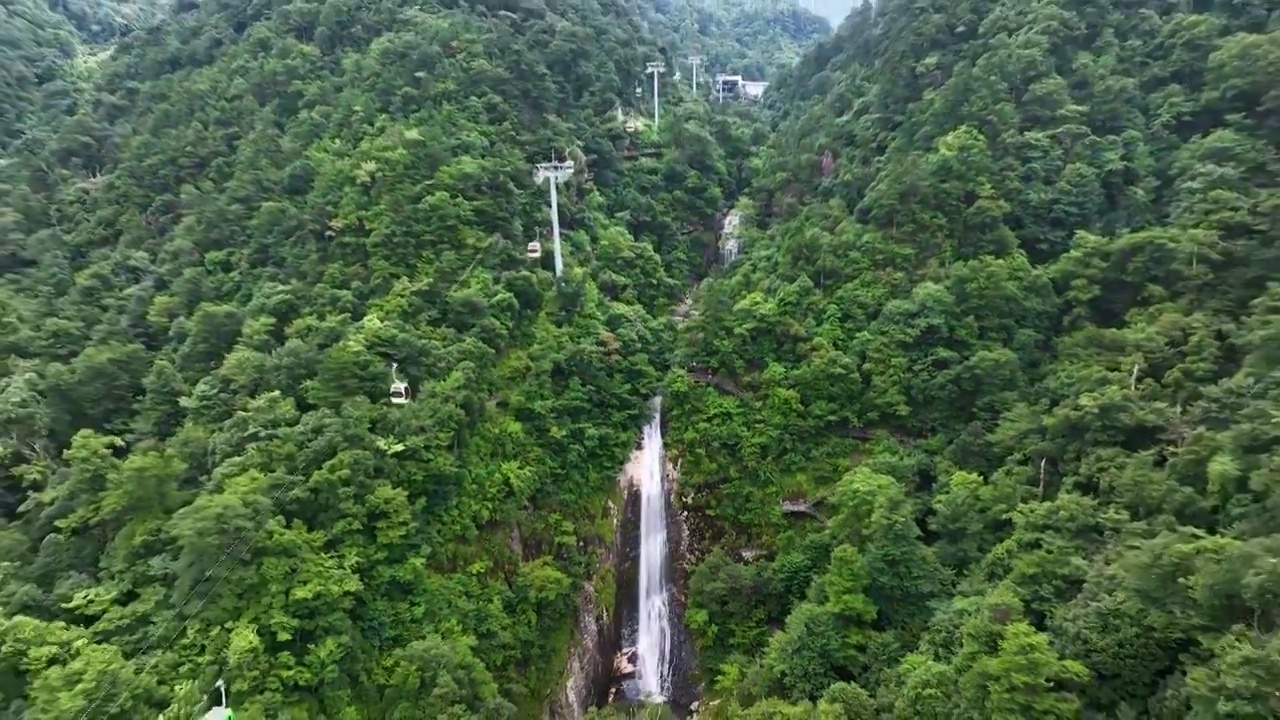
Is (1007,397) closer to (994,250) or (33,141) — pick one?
(994,250)

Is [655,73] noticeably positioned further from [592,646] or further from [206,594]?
[206,594]

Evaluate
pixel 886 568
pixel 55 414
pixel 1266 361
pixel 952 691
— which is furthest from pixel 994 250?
pixel 55 414

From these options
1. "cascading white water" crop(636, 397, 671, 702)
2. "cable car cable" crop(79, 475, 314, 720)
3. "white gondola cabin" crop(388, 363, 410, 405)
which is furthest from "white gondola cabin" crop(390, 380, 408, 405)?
"cascading white water" crop(636, 397, 671, 702)

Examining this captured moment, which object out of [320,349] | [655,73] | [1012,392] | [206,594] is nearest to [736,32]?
[655,73]

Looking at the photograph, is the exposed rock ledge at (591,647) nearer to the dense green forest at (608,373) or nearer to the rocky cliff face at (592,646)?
the rocky cliff face at (592,646)

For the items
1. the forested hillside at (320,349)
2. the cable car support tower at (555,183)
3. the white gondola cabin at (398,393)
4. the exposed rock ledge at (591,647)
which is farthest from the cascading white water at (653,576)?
the white gondola cabin at (398,393)

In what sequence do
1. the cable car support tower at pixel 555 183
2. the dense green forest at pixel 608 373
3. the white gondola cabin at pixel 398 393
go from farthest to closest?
1. the cable car support tower at pixel 555 183
2. the white gondola cabin at pixel 398 393
3. the dense green forest at pixel 608 373
